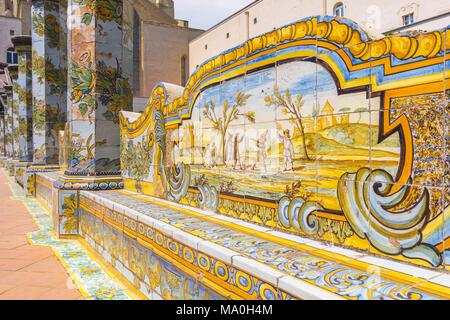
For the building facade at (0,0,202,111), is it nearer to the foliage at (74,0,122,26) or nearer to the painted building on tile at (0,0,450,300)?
the foliage at (74,0,122,26)

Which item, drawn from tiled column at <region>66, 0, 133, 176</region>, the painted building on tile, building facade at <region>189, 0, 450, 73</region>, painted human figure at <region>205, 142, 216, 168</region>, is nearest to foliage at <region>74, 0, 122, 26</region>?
tiled column at <region>66, 0, 133, 176</region>

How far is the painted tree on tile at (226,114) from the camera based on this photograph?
314 centimetres

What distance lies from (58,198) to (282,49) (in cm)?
408

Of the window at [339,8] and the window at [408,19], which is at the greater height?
the window at [339,8]

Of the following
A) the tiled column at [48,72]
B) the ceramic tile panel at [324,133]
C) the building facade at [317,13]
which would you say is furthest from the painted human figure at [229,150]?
the tiled column at [48,72]

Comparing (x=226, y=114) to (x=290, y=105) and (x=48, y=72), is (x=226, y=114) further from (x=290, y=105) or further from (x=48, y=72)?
(x=48, y=72)

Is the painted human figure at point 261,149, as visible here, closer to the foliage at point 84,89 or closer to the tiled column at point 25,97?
the foliage at point 84,89

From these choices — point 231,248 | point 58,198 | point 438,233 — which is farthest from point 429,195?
point 58,198

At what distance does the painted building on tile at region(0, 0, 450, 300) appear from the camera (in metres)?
1.81

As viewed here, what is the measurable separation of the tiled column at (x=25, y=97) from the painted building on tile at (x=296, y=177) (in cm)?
860

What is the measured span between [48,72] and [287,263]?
903 cm

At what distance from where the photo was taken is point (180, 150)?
161 inches

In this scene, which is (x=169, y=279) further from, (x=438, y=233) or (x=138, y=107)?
(x=138, y=107)

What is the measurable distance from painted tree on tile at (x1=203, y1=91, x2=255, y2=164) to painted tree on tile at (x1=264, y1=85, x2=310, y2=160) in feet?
0.92
